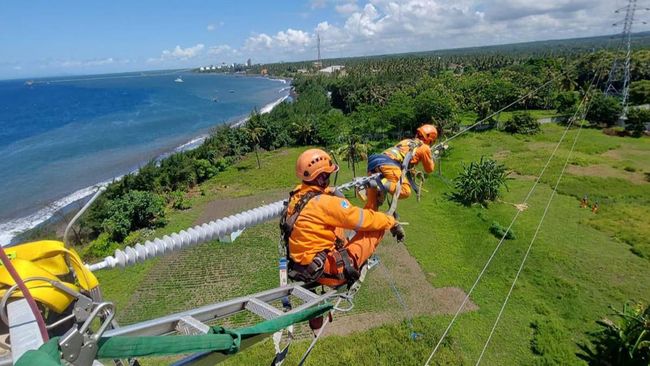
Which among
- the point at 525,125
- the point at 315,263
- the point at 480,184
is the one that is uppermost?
the point at 315,263

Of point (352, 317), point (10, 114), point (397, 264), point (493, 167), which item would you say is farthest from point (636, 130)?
point (10, 114)

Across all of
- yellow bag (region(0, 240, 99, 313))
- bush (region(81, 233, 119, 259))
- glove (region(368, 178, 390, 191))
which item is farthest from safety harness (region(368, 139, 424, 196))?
bush (region(81, 233, 119, 259))

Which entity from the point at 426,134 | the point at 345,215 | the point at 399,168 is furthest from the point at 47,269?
the point at 426,134

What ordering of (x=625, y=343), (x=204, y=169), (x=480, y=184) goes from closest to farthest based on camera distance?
1. (x=625, y=343)
2. (x=480, y=184)
3. (x=204, y=169)

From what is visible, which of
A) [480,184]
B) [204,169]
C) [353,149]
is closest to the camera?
[480,184]

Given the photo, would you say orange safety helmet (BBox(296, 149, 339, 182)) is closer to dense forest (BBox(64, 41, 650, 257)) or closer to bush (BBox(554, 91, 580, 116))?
dense forest (BBox(64, 41, 650, 257))

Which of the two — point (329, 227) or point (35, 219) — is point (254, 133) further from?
point (329, 227)

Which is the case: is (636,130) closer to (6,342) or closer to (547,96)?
(547,96)
